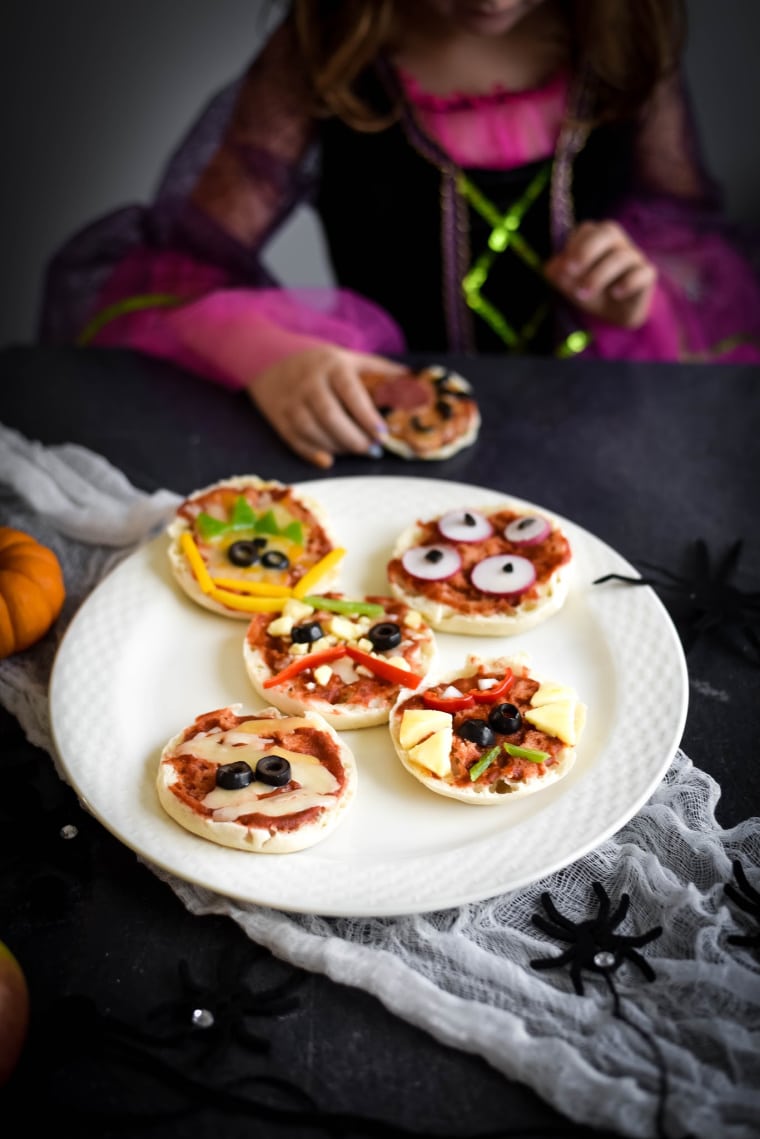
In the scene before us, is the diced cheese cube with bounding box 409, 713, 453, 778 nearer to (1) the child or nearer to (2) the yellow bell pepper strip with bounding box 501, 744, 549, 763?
(2) the yellow bell pepper strip with bounding box 501, 744, 549, 763

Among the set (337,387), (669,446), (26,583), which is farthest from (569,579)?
(26,583)

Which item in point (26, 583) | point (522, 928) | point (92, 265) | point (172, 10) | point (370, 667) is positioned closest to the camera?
point (522, 928)

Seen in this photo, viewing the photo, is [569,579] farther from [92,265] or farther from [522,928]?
[92,265]

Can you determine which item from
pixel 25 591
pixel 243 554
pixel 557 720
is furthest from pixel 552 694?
pixel 25 591

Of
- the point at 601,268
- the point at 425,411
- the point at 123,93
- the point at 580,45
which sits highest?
the point at 580,45

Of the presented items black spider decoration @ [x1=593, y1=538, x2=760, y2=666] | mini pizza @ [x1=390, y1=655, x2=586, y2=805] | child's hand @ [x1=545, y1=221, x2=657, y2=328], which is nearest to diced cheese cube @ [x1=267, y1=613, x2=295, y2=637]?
mini pizza @ [x1=390, y1=655, x2=586, y2=805]

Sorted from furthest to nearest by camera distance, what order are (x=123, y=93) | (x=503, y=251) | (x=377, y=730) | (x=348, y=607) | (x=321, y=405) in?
(x=123, y=93) → (x=503, y=251) → (x=321, y=405) → (x=348, y=607) → (x=377, y=730)

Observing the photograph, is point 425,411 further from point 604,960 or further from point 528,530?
point 604,960
